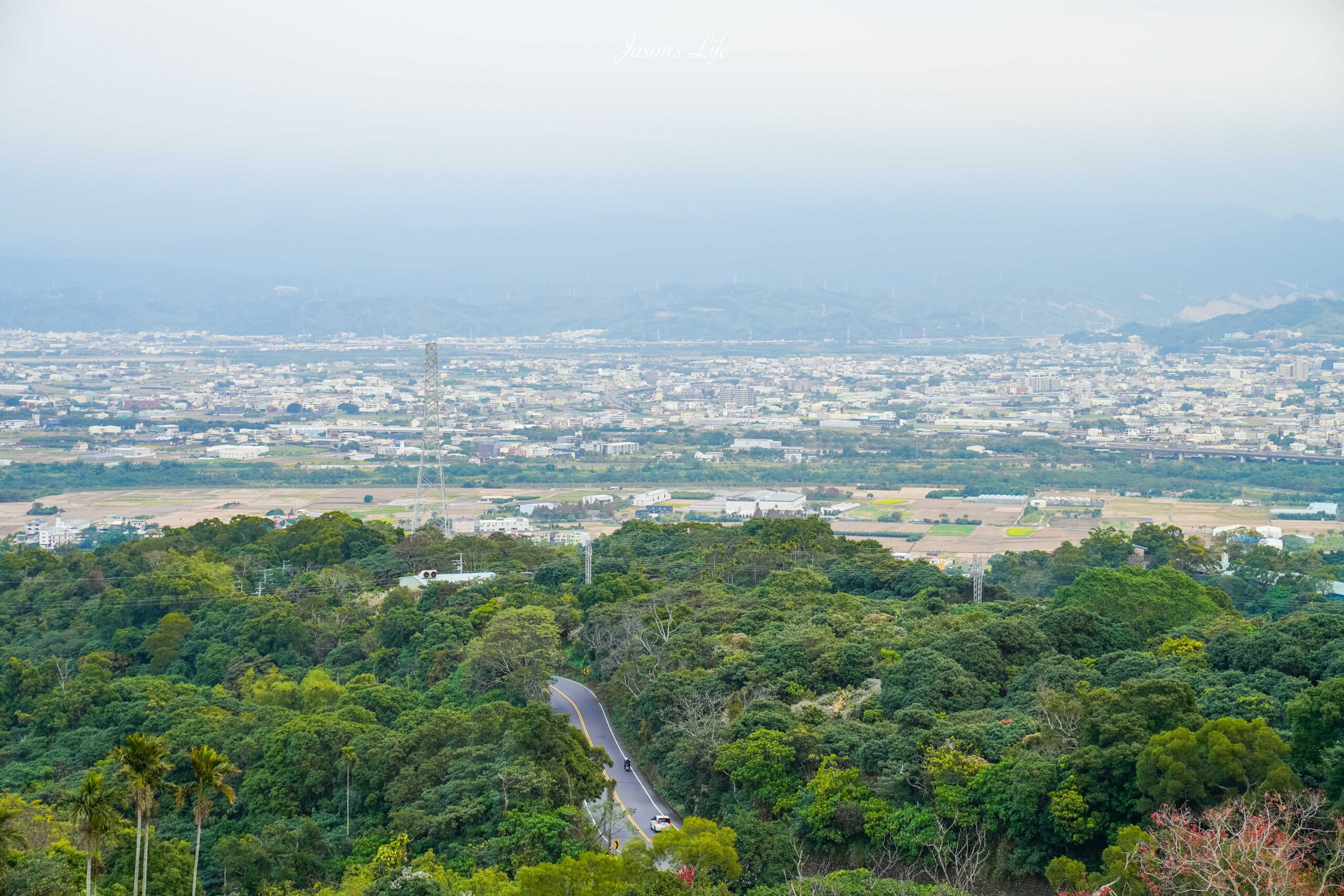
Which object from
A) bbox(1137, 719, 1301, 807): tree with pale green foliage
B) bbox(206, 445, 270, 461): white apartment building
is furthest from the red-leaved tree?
bbox(206, 445, 270, 461): white apartment building

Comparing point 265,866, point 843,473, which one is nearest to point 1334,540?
point 843,473

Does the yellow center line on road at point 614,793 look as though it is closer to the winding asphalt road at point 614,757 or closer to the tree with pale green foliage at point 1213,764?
the winding asphalt road at point 614,757

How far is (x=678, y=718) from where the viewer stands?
709 inches

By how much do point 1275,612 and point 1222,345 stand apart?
104662 millimetres

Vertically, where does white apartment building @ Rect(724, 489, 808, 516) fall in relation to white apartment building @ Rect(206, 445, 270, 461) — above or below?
above

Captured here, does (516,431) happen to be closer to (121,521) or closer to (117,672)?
(121,521)

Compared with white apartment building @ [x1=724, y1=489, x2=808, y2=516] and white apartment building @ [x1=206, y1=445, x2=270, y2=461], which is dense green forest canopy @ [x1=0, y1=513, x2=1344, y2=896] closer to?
white apartment building @ [x1=724, y1=489, x2=808, y2=516]

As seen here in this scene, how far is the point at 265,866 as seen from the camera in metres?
15.1

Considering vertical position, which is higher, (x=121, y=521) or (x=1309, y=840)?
(x=1309, y=840)

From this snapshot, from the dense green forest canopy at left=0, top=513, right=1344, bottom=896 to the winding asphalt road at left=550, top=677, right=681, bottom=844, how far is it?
0.91 feet

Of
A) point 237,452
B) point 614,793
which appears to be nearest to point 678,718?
point 614,793

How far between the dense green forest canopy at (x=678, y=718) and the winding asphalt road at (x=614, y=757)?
276 mm

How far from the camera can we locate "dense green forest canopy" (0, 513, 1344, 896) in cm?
1287

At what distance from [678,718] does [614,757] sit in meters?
1.17
